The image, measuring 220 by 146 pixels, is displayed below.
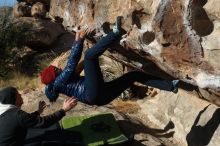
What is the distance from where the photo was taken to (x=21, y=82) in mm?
14000

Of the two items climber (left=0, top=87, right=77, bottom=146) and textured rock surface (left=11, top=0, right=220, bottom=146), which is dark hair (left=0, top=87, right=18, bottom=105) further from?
textured rock surface (left=11, top=0, right=220, bottom=146)

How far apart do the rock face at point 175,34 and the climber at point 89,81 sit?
27 centimetres

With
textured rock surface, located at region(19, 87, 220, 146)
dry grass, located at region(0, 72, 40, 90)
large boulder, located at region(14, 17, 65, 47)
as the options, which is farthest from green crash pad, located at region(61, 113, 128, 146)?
large boulder, located at region(14, 17, 65, 47)

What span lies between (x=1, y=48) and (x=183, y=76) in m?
10.4

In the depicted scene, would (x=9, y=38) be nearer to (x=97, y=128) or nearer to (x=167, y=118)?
(x=167, y=118)

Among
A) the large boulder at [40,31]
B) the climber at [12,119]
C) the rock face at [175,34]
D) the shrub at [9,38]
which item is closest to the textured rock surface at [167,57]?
the rock face at [175,34]

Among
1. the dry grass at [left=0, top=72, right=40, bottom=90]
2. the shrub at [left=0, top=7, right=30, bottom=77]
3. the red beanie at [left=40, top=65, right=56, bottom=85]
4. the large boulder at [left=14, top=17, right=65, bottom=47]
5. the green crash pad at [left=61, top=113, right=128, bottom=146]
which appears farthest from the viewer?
the large boulder at [left=14, top=17, right=65, bottom=47]

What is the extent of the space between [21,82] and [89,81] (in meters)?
7.58

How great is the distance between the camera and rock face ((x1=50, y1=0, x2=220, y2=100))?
6.09 metres

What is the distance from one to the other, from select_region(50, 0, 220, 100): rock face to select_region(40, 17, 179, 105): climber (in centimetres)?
27

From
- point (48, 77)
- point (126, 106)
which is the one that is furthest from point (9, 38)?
point (48, 77)

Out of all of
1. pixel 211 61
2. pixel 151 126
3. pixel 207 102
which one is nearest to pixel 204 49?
pixel 211 61

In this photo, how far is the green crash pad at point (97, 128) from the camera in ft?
26.2

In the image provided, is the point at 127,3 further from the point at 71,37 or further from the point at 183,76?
the point at 71,37
